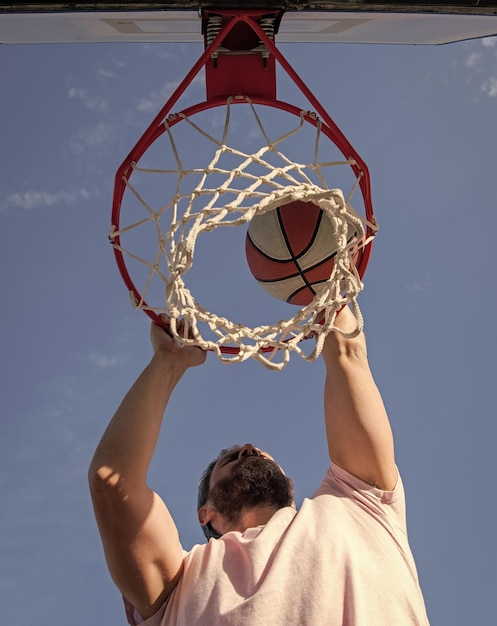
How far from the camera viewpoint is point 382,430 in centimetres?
306

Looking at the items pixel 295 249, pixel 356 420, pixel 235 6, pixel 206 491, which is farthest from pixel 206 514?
pixel 235 6

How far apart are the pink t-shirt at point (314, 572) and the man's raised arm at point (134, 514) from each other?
0.09 metres

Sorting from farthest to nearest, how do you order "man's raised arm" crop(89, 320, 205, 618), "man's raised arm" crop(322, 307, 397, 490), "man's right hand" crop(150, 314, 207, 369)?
"man's right hand" crop(150, 314, 207, 369) → "man's raised arm" crop(322, 307, 397, 490) → "man's raised arm" crop(89, 320, 205, 618)

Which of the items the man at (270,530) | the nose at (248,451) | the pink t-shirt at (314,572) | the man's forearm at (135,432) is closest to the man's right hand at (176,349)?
the man at (270,530)

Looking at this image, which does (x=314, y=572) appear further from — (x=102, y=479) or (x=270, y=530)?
(x=102, y=479)

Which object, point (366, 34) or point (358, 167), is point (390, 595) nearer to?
point (358, 167)

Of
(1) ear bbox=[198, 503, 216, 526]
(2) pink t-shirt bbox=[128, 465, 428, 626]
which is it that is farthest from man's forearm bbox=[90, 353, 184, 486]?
(1) ear bbox=[198, 503, 216, 526]

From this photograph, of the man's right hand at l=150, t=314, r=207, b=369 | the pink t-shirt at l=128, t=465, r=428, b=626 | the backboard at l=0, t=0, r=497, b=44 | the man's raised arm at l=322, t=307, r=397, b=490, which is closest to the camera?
the pink t-shirt at l=128, t=465, r=428, b=626

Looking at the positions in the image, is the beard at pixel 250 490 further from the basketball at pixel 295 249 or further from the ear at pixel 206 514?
the basketball at pixel 295 249

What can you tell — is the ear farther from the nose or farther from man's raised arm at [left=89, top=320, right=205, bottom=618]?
man's raised arm at [left=89, top=320, right=205, bottom=618]

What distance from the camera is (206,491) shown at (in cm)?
351

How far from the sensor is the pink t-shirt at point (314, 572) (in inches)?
94.6

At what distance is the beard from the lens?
3288 mm

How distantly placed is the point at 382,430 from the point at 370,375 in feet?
1.08
